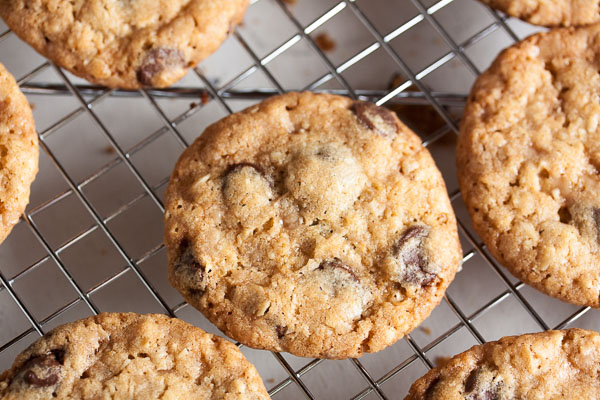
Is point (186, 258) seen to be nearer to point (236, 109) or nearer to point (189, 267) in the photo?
point (189, 267)

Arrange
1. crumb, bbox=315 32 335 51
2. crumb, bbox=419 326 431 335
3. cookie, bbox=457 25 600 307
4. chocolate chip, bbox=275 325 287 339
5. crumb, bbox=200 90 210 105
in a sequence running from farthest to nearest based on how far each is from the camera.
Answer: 1. crumb, bbox=315 32 335 51
2. crumb, bbox=200 90 210 105
3. crumb, bbox=419 326 431 335
4. cookie, bbox=457 25 600 307
5. chocolate chip, bbox=275 325 287 339

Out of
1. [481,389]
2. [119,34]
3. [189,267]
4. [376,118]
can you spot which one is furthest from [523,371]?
[119,34]

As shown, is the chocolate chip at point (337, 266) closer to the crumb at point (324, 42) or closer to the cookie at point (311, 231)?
the cookie at point (311, 231)

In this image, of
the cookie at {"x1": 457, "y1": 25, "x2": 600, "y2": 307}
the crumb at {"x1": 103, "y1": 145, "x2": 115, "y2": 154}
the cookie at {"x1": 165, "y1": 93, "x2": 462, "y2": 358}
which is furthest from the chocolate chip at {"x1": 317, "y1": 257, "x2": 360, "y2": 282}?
the crumb at {"x1": 103, "y1": 145, "x2": 115, "y2": 154}

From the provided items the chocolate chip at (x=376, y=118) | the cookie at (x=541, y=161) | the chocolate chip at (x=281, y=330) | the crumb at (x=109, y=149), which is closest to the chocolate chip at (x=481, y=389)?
the cookie at (x=541, y=161)

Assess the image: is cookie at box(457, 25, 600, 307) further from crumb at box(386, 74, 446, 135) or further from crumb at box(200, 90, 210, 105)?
crumb at box(200, 90, 210, 105)

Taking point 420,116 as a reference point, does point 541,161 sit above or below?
below

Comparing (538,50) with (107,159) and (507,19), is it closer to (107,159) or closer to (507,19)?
(507,19)
